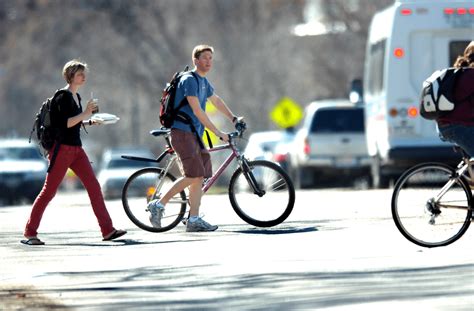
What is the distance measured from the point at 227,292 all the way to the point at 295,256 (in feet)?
7.36

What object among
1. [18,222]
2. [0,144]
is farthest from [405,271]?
[0,144]

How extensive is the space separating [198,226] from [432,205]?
3226 millimetres

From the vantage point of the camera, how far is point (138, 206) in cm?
1538

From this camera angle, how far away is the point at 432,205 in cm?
1231

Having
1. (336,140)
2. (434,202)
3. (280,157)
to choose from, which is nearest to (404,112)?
(336,140)

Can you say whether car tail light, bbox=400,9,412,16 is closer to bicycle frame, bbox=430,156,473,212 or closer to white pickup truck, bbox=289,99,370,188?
white pickup truck, bbox=289,99,370,188

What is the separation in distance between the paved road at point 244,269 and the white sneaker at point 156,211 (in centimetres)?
15

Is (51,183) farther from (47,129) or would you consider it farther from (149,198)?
→ (149,198)

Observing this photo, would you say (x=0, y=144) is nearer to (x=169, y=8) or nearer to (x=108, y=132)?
(x=169, y=8)

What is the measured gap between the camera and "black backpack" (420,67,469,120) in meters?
12.2

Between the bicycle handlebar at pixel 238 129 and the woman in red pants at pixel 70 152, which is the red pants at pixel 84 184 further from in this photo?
the bicycle handlebar at pixel 238 129

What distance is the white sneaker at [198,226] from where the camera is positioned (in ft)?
48.8

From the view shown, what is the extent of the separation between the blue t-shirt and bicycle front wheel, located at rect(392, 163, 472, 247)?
2.86m

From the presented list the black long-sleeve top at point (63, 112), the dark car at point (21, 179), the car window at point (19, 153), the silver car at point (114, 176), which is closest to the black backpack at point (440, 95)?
the black long-sleeve top at point (63, 112)
